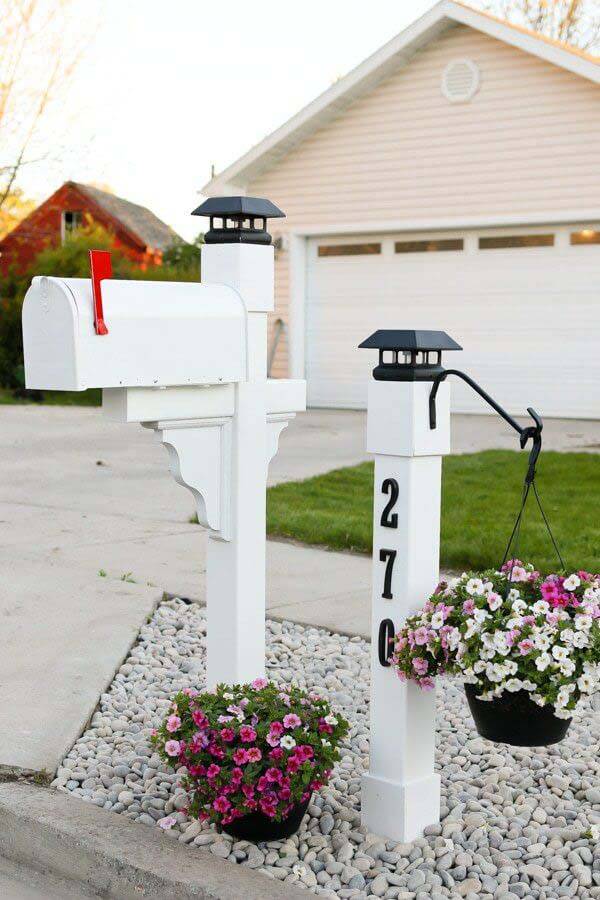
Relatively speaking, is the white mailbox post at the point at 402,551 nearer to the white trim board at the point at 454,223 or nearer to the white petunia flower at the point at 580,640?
the white petunia flower at the point at 580,640

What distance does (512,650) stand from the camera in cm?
264

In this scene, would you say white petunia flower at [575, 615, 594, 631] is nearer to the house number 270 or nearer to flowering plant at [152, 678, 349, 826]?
the house number 270

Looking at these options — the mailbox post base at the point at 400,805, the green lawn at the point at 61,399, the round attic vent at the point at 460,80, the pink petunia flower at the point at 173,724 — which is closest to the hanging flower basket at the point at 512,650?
the mailbox post base at the point at 400,805

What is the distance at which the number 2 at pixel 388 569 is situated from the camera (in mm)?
2887

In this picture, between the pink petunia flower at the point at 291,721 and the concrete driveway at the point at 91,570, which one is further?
the concrete driveway at the point at 91,570

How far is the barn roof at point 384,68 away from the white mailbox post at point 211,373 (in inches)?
424

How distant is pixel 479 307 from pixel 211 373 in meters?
11.4

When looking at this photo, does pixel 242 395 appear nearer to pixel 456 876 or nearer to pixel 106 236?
pixel 456 876

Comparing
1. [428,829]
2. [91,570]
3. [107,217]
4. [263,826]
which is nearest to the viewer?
[263,826]

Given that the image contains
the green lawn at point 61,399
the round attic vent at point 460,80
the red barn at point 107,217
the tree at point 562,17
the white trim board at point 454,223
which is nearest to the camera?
the white trim board at point 454,223

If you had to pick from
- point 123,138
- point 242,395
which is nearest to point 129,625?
point 242,395

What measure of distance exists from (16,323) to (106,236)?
2476 mm

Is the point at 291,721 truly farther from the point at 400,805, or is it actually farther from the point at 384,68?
the point at 384,68

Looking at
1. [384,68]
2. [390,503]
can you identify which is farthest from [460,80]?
[390,503]
